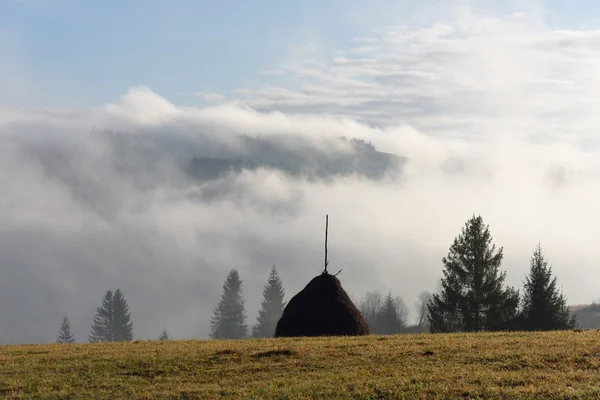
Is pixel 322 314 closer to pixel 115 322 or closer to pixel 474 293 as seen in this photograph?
pixel 474 293

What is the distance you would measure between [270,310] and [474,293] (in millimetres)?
116941

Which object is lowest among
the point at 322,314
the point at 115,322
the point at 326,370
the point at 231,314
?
the point at 326,370

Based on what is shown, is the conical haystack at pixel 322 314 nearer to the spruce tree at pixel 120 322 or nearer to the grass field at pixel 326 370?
the grass field at pixel 326 370

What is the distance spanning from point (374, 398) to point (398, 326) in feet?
369

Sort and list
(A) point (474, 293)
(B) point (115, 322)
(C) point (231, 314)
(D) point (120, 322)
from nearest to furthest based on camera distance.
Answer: (A) point (474, 293)
(C) point (231, 314)
(D) point (120, 322)
(B) point (115, 322)

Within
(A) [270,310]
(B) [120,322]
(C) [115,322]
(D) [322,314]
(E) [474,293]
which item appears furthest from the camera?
(C) [115,322]

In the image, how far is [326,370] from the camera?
25.0 m

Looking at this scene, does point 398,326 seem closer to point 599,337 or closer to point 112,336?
point 112,336

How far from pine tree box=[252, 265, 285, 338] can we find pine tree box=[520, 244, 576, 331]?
102280mm

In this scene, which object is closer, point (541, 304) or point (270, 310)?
point (541, 304)

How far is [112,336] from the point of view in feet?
612

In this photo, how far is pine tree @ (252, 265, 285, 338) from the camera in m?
164

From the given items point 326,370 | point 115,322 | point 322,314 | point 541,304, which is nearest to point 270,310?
point 115,322

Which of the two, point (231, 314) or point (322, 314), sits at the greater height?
point (231, 314)
